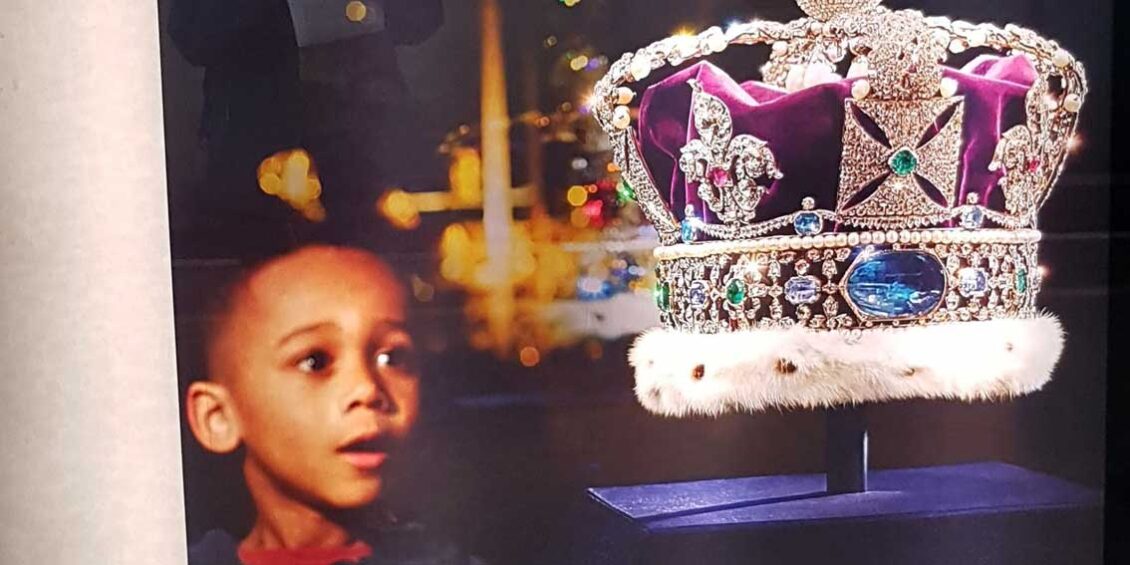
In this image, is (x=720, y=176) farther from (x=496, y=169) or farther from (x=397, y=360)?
(x=397, y=360)

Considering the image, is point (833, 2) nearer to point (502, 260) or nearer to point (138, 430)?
point (502, 260)

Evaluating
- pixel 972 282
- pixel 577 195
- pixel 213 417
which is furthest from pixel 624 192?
pixel 213 417

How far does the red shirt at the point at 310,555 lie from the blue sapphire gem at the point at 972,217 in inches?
27.5

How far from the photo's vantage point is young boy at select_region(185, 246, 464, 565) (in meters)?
0.90

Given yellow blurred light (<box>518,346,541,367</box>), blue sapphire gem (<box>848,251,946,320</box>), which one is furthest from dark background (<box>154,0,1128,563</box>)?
blue sapphire gem (<box>848,251,946,320</box>)

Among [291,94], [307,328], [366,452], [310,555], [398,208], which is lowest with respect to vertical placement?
[310,555]

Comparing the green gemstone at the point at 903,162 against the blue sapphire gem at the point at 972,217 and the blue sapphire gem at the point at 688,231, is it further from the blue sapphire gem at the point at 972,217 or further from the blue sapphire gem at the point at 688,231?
the blue sapphire gem at the point at 688,231

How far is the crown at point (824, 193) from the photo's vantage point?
89cm

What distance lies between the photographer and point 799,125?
2.94 ft

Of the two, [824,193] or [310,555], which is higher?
[824,193]

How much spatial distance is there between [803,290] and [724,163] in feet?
0.49

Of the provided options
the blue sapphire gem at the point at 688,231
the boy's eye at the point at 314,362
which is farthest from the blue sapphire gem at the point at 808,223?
the boy's eye at the point at 314,362

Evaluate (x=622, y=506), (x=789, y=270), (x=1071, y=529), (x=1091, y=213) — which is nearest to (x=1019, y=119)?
(x=1091, y=213)

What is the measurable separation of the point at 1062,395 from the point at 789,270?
1.16 ft
